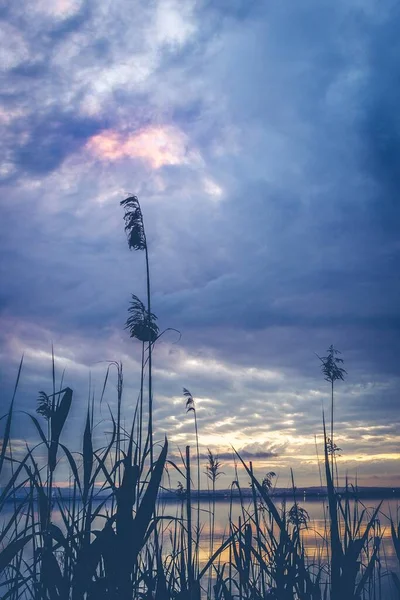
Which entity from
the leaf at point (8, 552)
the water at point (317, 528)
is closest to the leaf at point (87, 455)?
the leaf at point (8, 552)

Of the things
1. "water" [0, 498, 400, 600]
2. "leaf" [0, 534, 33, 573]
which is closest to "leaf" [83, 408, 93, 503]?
"leaf" [0, 534, 33, 573]

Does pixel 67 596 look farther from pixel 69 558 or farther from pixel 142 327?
pixel 142 327

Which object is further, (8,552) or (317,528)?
(317,528)

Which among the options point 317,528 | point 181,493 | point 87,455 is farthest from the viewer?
point 317,528

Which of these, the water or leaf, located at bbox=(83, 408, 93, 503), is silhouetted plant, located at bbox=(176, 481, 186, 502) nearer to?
the water

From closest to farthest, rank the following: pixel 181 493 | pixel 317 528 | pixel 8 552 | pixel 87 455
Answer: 1. pixel 8 552
2. pixel 87 455
3. pixel 181 493
4. pixel 317 528

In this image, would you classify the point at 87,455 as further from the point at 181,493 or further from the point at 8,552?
the point at 181,493

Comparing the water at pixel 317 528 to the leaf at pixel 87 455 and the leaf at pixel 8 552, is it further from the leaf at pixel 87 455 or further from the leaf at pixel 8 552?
the leaf at pixel 8 552

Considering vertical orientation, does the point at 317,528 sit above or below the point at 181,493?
below

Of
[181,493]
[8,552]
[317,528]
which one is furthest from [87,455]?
[317,528]

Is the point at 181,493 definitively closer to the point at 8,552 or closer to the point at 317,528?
the point at 8,552

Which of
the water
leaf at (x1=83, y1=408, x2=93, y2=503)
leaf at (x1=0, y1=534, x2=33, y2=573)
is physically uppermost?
leaf at (x1=83, y1=408, x2=93, y2=503)

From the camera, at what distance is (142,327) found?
4.99 m

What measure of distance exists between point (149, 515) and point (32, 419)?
870mm
